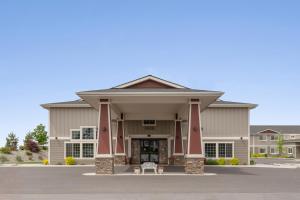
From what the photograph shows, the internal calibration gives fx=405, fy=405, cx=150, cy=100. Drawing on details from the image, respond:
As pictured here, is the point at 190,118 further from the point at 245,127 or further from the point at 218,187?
the point at 245,127

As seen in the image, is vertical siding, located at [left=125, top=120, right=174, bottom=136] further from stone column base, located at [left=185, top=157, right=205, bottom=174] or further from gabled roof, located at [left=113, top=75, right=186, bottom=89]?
stone column base, located at [left=185, top=157, right=205, bottom=174]

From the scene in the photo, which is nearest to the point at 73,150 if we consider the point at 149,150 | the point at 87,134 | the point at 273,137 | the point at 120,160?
the point at 87,134

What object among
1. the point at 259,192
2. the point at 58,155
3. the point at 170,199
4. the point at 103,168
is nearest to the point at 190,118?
the point at 103,168

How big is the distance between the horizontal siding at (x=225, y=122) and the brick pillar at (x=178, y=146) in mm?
3235

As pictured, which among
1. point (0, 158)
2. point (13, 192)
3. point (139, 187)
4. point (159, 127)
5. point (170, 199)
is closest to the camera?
point (170, 199)

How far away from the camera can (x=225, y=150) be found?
37.2 meters

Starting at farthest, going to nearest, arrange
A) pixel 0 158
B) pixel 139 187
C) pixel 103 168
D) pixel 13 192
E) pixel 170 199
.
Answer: pixel 0 158
pixel 103 168
pixel 139 187
pixel 13 192
pixel 170 199

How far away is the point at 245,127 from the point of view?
37.2 meters

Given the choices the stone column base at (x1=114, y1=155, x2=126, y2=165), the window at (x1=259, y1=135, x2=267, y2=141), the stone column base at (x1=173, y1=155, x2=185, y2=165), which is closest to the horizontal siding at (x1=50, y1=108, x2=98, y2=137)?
the stone column base at (x1=114, y1=155, x2=126, y2=165)

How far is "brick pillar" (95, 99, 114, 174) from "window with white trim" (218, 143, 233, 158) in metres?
16.1

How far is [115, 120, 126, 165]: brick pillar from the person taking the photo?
116ft

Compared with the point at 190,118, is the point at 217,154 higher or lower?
lower

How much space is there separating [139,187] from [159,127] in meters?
20.2

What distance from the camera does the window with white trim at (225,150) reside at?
37.0 metres
